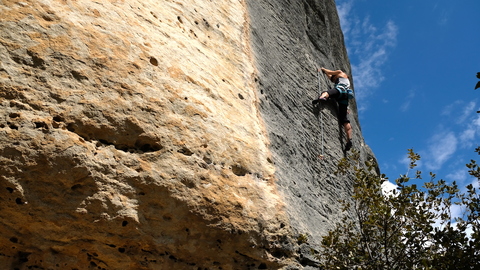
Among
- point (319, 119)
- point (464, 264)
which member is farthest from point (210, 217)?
point (319, 119)

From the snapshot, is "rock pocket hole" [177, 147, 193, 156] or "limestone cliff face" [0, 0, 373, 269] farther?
"rock pocket hole" [177, 147, 193, 156]

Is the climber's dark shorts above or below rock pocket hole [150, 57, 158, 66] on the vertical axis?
above

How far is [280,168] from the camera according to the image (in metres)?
5.56

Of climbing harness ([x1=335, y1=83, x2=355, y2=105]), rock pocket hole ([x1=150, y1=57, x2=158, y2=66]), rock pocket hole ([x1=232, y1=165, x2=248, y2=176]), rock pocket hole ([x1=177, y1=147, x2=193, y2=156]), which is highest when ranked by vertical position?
climbing harness ([x1=335, y1=83, x2=355, y2=105])

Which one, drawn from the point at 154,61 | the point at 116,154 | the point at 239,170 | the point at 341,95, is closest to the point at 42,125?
the point at 116,154

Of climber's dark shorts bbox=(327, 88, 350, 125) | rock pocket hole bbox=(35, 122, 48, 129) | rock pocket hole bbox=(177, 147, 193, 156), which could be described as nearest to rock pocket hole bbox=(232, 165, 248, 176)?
rock pocket hole bbox=(177, 147, 193, 156)

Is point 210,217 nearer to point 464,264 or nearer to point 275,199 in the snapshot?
point 275,199

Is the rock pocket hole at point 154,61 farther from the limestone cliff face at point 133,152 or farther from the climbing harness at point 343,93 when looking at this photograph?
the climbing harness at point 343,93

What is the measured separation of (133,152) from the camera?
4.24 meters

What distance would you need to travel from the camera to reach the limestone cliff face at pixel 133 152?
12.6ft

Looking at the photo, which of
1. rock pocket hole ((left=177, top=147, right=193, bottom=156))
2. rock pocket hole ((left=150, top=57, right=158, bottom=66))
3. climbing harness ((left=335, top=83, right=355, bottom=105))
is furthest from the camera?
climbing harness ((left=335, top=83, right=355, bottom=105))

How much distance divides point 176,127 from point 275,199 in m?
1.25

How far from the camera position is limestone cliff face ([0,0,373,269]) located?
383 cm

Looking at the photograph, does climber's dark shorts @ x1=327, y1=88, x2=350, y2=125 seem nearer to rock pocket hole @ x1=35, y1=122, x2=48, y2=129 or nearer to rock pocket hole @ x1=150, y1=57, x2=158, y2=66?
rock pocket hole @ x1=150, y1=57, x2=158, y2=66
